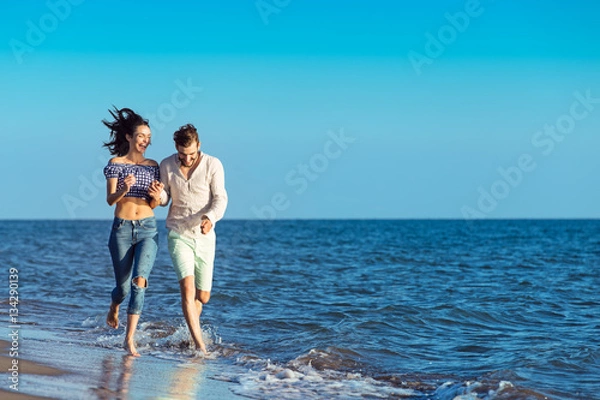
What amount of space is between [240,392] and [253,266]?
14392 mm

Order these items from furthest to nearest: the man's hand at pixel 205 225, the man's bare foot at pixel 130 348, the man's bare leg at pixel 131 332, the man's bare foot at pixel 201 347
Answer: the man's bare foot at pixel 201 347, the man's bare foot at pixel 130 348, the man's bare leg at pixel 131 332, the man's hand at pixel 205 225

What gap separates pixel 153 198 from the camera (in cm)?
673

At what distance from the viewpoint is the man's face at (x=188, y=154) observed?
6701 mm

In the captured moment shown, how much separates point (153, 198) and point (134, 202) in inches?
7.7

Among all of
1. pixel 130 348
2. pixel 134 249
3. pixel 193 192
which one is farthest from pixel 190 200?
pixel 130 348

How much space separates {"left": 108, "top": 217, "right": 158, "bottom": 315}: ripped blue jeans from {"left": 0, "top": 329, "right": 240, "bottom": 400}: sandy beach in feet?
2.06

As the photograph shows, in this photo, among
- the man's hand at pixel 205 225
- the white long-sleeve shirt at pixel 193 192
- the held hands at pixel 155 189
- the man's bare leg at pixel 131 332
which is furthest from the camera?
the man's bare leg at pixel 131 332

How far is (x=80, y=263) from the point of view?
2083 cm

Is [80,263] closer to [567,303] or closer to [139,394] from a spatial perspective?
[567,303]

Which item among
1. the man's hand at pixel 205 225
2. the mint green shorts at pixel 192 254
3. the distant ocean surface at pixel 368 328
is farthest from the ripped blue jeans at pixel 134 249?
the distant ocean surface at pixel 368 328

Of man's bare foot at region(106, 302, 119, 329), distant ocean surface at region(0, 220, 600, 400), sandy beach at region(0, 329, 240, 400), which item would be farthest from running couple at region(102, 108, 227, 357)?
distant ocean surface at region(0, 220, 600, 400)

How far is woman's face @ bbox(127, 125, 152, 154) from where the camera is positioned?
679cm

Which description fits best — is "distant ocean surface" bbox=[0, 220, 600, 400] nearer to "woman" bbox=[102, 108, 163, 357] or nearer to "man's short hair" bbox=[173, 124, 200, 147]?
"woman" bbox=[102, 108, 163, 357]

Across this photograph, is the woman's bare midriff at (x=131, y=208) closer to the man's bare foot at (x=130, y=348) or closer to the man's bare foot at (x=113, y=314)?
the man's bare foot at (x=113, y=314)
